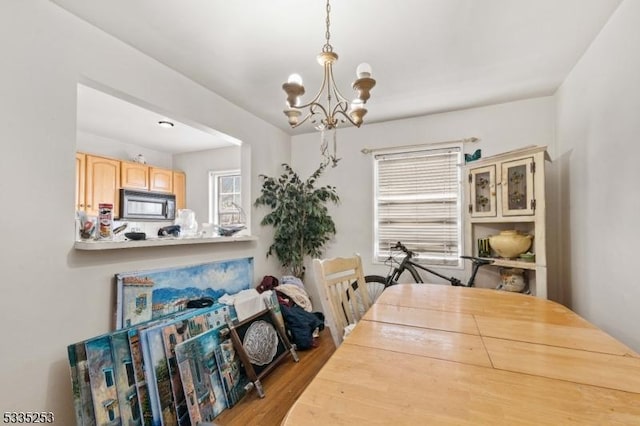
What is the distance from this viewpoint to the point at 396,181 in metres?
3.18

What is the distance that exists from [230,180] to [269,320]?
2.62 m

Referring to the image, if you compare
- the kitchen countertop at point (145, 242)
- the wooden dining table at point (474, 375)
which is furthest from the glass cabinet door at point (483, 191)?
the kitchen countertop at point (145, 242)

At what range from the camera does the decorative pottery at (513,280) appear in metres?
2.31

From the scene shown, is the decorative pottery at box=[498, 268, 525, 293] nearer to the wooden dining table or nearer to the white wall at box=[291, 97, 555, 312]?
the white wall at box=[291, 97, 555, 312]

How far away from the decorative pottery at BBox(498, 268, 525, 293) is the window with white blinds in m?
0.52

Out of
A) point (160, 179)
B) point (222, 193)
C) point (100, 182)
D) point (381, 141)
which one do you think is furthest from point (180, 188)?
point (381, 141)

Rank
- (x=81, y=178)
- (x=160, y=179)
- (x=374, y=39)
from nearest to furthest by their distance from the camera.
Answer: (x=374, y=39) < (x=81, y=178) < (x=160, y=179)

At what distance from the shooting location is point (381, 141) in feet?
10.6

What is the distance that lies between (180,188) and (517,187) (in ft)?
14.4

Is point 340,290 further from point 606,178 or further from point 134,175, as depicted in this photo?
point 134,175

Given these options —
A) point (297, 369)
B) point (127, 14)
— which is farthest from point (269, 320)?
point (127, 14)

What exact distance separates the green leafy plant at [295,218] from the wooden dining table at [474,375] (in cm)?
200

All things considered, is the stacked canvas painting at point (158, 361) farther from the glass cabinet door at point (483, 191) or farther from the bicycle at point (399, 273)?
the glass cabinet door at point (483, 191)

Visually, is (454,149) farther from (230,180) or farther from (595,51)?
(230,180)
